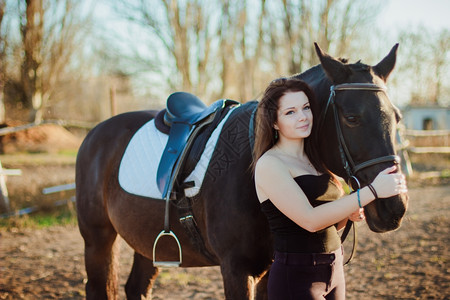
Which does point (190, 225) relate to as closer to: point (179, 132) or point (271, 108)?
point (179, 132)

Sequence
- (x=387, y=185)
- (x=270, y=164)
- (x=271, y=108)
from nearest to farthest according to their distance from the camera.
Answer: (x=387, y=185) → (x=270, y=164) → (x=271, y=108)

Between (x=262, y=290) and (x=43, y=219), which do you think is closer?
(x=262, y=290)

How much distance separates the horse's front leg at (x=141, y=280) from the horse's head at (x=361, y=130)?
70.0 inches

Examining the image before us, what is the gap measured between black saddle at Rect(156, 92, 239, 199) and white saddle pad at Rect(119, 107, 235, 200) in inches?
3.1

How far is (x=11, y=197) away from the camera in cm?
724

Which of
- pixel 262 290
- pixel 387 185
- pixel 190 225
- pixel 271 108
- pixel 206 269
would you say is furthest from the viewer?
pixel 206 269

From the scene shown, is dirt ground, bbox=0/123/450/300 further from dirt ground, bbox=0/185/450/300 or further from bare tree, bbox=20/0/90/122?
bare tree, bbox=20/0/90/122

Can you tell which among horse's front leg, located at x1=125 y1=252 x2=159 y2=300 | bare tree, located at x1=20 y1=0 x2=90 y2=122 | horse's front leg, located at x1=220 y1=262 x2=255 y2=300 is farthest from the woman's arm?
bare tree, located at x1=20 y1=0 x2=90 y2=122

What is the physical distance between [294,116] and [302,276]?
66cm

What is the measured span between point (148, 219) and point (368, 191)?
54.2 inches

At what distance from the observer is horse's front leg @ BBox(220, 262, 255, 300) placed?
1771mm

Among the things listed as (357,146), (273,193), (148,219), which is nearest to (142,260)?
(148,219)

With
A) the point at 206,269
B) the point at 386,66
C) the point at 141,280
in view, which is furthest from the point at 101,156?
the point at 206,269

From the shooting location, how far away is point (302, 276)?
1532 mm
